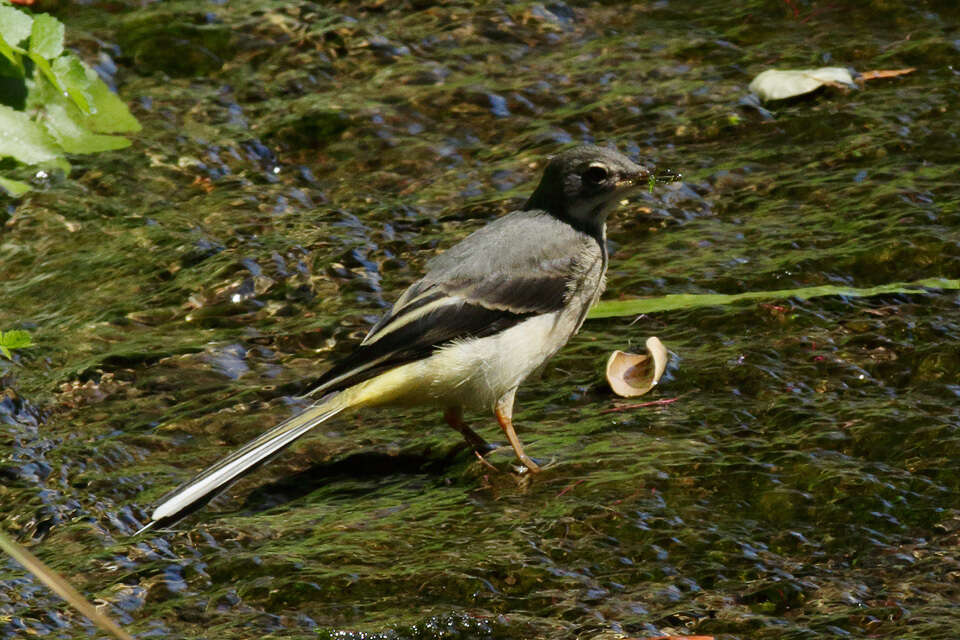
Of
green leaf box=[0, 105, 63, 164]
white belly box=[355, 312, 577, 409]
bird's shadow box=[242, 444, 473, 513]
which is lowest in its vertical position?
bird's shadow box=[242, 444, 473, 513]

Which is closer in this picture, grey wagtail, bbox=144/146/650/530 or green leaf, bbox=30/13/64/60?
grey wagtail, bbox=144/146/650/530

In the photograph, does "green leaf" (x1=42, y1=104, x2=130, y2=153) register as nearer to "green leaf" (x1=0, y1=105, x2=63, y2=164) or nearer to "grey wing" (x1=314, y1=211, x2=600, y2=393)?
"green leaf" (x1=0, y1=105, x2=63, y2=164)

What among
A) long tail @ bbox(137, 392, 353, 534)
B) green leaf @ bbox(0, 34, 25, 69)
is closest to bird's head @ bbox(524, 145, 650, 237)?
long tail @ bbox(137, 392, 353, 534)

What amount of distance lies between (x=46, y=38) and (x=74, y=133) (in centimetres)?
111

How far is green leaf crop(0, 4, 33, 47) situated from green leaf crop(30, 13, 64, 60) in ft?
0.31

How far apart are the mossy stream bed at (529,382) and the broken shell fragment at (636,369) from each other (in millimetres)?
66

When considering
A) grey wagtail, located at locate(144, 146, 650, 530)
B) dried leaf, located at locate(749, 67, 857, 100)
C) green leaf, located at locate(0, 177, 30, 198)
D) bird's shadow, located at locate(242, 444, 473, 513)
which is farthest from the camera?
dried leaf, located at locate(749, 67, 857, 100)

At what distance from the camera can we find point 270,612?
15.5 feet

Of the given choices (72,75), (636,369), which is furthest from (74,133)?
(636,369)

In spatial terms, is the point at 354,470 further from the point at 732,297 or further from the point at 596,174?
the point at 732,297

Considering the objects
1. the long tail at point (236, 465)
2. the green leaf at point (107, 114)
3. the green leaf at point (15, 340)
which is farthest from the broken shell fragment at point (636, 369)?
the green leaf at point (107, 114)

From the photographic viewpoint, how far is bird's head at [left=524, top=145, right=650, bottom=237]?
20.8 ft

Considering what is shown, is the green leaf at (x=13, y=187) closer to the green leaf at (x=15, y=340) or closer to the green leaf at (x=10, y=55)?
the green leaf at (x=10, y=55)

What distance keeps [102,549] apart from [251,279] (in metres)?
2.46
